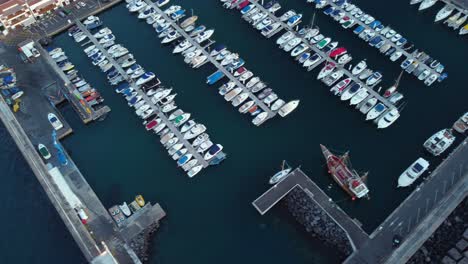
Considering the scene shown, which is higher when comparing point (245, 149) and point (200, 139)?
point (200, 139)

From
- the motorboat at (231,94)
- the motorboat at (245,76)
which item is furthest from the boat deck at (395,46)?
the motorboat at (231,94)

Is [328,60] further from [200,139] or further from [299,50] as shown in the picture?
[200,139]

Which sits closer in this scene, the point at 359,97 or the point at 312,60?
the point at 359,97

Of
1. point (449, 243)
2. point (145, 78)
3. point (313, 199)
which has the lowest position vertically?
point (449, 243)

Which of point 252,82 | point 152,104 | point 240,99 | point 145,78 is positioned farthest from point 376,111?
point 145,78

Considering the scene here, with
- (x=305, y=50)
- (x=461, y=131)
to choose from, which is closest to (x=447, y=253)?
(x=461, y=131)

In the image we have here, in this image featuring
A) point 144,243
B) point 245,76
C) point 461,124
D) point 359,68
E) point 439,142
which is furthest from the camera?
point 245,76

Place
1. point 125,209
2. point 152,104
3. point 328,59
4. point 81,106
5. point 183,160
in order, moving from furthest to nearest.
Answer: point 328,59
point 152,104
point 81,106
point 183,160
point 125,209
